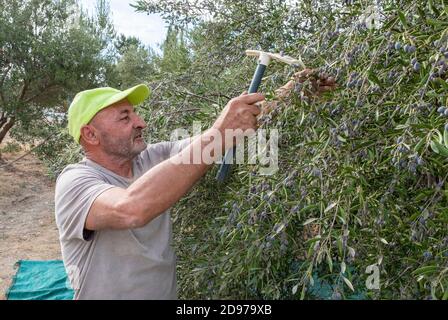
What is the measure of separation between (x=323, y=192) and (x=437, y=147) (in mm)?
421

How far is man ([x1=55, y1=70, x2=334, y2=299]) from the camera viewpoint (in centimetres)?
173

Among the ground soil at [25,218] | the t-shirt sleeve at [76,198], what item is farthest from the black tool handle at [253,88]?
the ground soil at [25,218]

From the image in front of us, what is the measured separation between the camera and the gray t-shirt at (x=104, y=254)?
1961 mm

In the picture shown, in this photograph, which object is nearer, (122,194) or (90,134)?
(122,194)

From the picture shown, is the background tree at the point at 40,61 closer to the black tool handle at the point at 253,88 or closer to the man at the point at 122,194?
the man at the point at 122,194

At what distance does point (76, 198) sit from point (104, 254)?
0.27 m

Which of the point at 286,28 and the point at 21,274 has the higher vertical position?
the point at 286,28

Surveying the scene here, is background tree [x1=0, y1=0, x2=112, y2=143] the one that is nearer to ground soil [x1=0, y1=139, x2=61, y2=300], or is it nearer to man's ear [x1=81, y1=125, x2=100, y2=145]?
ground soil [x1=0, y1=139, x2=61, y2=300]

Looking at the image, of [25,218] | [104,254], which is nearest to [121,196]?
[104,254]

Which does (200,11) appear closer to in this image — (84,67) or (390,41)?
(390,41)

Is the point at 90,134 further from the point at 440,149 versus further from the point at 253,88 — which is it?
the point at 440,149

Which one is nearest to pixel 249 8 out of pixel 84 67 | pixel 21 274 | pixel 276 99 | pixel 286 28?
pixel 286 28

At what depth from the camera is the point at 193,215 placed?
2705 mm

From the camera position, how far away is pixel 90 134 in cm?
228
